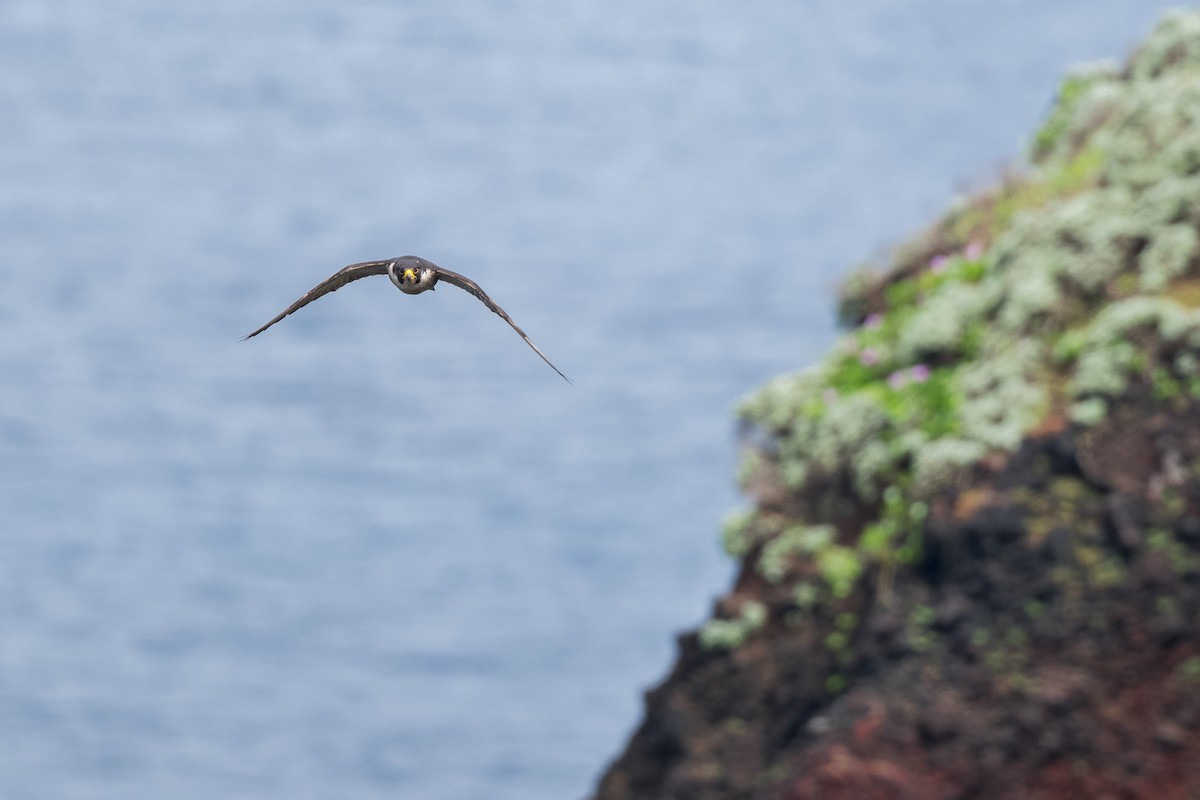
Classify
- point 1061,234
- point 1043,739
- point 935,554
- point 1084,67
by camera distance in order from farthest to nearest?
point 1084,67
point 1061,234
point 935,554
point 1043,739

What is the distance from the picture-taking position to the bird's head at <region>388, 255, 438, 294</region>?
25.5ft

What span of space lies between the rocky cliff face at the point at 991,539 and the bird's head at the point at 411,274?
5.93 metres

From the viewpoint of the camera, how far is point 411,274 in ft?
25.8

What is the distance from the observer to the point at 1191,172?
14.0 meters

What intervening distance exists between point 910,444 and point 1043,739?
2233 millimetres

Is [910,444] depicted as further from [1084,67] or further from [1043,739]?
[1084,67]

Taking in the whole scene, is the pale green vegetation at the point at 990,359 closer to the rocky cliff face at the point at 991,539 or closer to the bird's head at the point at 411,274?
the rocky cliff face at the point at 991,539

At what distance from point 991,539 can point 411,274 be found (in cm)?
603

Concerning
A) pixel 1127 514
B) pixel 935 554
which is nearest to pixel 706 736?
pixel 935 554

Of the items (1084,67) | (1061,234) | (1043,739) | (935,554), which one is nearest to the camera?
(1043,739)

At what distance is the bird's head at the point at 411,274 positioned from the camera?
777 centimetres

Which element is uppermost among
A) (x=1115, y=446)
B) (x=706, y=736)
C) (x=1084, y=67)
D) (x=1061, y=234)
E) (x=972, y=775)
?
(x=1084, y=67)

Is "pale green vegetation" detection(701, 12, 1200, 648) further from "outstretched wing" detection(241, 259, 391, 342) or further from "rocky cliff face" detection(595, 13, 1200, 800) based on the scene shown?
"outstretched wing" detection(241, 259, 391, 342)

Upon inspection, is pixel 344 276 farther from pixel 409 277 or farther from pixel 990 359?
pixel 990 359
